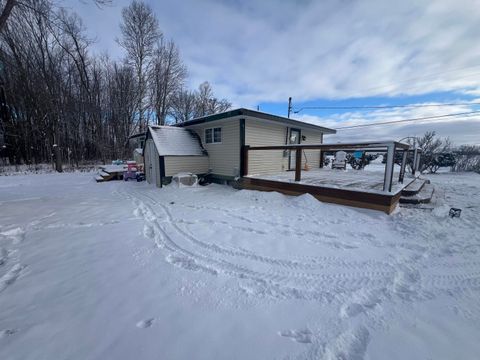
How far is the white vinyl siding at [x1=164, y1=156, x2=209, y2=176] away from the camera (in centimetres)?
866

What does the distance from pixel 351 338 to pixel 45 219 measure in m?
6.18

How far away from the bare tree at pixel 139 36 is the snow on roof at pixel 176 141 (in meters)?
13.3

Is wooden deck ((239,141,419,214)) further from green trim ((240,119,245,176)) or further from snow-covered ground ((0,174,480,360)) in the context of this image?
snow-covered ground ((0,174,480,360))

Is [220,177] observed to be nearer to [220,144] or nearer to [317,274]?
[220,144]

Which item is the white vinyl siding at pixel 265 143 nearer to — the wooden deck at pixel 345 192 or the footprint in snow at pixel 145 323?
the wooden deck at pixel 345 192

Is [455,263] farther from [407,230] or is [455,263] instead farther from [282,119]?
[282,119]

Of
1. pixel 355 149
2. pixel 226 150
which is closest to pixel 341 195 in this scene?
pixel 355 149

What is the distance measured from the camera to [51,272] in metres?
2.54

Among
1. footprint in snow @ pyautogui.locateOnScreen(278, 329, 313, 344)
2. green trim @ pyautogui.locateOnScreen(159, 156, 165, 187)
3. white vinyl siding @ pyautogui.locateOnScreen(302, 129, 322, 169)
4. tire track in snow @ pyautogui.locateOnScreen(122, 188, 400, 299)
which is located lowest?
footprint in snow @ pyautogui.locateOnScreen(278, 329, 313, 344)

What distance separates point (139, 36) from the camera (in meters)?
18.1

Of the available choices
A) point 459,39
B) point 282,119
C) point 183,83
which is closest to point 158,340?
point 282,119

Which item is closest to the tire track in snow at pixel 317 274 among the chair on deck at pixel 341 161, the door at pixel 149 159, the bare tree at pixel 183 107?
the door at pixel 149 159

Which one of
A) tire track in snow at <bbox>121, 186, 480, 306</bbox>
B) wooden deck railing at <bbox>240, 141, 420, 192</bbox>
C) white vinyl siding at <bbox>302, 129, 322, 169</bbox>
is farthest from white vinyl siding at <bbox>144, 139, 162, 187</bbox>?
white vinyl siding at <bbox>302, 129, 322, 169</bbox>

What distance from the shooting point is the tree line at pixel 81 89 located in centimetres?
1464
